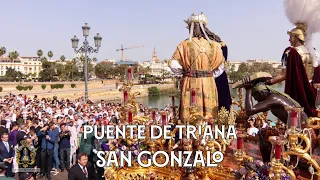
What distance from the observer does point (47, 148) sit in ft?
25.7

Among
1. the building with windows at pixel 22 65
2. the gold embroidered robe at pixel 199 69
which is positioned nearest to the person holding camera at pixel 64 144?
the gold embroidered robe at pixel 199 69

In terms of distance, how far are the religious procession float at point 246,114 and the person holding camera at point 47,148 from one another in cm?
313

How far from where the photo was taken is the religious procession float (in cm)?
371

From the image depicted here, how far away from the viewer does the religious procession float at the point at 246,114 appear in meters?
3.71

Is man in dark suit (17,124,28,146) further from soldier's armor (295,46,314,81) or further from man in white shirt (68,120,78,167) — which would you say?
soldier's armor (295,46,314,81)

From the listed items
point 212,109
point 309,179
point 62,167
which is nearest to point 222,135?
point 309,179

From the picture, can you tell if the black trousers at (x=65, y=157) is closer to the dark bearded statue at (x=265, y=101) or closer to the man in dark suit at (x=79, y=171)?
the man in dark suit at (x=79, y=171)

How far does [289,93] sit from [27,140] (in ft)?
16.8

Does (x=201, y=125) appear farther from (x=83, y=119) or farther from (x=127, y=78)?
(x=83, y=119)

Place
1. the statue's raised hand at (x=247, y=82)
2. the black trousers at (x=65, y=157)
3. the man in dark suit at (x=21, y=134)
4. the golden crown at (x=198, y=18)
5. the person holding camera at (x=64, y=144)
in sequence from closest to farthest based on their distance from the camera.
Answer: the statue's raised hand at (x=247, y=82)
the golden crown at (x=198, y=18)
the man in dark suit at (x=21, y=134)
the person holding camera at (x=64, y=144)
the black trousers at (x=65, y=157)

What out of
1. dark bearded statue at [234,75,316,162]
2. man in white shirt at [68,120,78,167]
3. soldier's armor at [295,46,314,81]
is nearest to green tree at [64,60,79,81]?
man in white shirt at [68,120,78,167]

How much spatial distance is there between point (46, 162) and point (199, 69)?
14.1 ft

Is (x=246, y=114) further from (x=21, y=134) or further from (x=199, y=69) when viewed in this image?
(x=21, y=134)

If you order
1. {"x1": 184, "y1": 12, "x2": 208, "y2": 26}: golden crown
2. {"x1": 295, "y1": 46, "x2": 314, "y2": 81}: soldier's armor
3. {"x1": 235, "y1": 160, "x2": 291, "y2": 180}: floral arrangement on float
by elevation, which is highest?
{"x1": 184, "y1": 12, "x2": 208, "y2": 26}: golden crown
